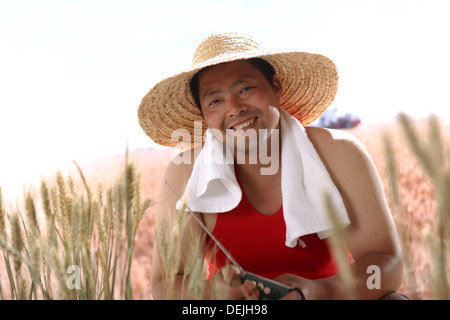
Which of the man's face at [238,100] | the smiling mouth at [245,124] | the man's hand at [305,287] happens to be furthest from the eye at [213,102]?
the man's hand at [305,287]

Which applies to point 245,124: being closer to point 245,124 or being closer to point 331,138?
point 245,124

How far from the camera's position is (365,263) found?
3.67ft

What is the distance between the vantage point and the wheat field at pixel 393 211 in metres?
0.52

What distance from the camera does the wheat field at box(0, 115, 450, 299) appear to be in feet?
1.69

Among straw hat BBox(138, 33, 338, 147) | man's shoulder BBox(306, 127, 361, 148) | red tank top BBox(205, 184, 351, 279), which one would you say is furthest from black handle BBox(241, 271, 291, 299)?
straw hat BBox(138, 33, 338, 147)

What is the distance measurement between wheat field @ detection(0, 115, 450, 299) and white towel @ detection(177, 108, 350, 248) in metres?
0.20

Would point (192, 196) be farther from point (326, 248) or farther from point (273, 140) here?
point (326, 248)

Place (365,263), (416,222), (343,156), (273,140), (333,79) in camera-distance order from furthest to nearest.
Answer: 1. (416,222)
2. (333,79)
3. (273,140)
4. (343,156)
5. (365,263)

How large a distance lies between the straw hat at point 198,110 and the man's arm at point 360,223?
350 mm

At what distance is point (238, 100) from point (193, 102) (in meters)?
0.42

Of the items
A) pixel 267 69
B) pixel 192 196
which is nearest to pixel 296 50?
pixel 267 69

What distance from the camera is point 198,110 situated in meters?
1.88

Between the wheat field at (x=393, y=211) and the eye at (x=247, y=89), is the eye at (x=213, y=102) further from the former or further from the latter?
the wheat field at (x=393, y=211)

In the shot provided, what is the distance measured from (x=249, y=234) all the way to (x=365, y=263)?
1.47 feet
